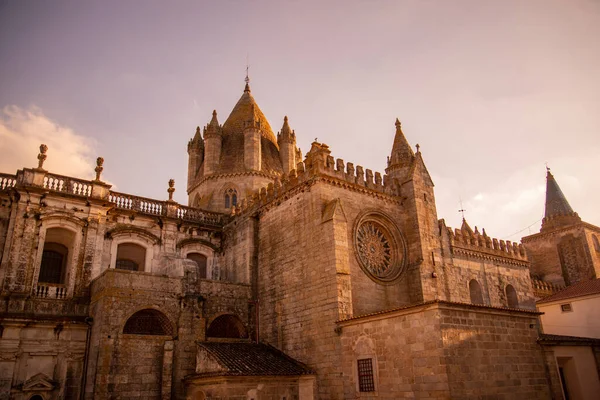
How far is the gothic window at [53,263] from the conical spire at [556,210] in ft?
116

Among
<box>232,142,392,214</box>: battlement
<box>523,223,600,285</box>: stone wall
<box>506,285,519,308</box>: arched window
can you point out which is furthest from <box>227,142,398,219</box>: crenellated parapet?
<box>523,223,600,285</box>: stone wall

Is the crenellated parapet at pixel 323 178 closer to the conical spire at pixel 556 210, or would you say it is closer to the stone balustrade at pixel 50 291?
the stone balustrade at pixel 50 291

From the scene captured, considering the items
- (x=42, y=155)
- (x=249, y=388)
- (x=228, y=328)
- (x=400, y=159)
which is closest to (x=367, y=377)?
(x=249, y=388)

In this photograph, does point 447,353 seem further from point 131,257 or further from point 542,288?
point 542,288

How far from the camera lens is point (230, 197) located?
3003 centimetres

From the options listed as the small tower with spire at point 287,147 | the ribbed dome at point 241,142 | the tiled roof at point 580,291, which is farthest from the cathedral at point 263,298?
the small tower with spire at point 287,147

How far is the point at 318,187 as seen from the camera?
19.7 metres

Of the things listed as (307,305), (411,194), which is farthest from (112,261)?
(411,194)

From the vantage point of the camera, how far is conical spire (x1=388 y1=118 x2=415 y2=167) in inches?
945

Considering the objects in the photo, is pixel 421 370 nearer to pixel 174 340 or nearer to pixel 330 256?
pixel 330 256

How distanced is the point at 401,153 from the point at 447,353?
41.3 feet

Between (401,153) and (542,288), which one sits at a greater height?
(401,153)

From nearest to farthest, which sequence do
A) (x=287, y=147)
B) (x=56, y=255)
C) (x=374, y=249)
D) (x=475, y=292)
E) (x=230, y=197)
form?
(x=374, y=249), (x=56, y=255), (x=475, y=292), (x=230, y=197), (x=287, y=147)

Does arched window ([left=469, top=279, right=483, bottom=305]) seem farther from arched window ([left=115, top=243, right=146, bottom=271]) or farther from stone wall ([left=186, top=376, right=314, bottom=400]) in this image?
arched window ([left=115, top=243, right=146, bottom=271])
